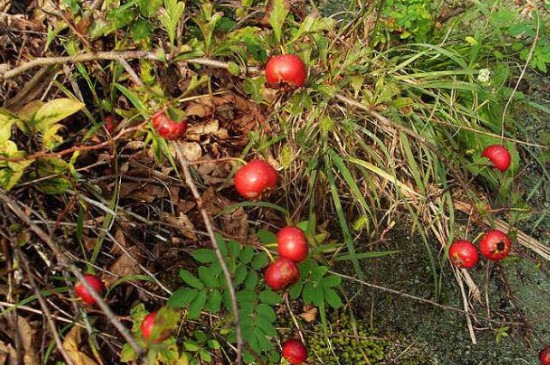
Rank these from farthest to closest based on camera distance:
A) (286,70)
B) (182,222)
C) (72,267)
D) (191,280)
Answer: (182,222), (286,70), (191,280), (72,267)

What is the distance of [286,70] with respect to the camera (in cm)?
200

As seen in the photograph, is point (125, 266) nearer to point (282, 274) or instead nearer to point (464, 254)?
point (282, 274)

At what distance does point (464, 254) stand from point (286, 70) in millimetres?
1020

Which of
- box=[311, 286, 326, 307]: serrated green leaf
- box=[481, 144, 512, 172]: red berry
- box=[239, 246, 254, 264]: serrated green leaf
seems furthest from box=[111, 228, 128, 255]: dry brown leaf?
box=[481, 144, 512, 172]: red berry

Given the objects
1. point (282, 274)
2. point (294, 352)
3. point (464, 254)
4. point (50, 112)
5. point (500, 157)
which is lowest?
point (294, 352)

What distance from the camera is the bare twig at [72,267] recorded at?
1.31 metres

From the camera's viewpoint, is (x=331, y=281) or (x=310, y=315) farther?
(x=310, y=315)

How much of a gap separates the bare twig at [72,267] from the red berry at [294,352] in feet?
2.30

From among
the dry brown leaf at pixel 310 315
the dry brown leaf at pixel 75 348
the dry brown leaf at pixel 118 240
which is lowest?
the dry brown leaf at pixel 310 315

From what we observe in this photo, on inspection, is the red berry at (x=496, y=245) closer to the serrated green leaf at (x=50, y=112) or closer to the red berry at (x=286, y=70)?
the red berry at (x=286, y=70)

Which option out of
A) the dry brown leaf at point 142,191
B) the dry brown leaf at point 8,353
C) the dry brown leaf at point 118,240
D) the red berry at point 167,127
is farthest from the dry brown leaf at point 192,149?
Answer: the dry brown leaf at point 8,353

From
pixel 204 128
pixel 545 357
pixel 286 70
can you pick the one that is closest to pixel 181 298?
pixel 286 70

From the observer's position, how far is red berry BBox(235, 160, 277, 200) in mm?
1877

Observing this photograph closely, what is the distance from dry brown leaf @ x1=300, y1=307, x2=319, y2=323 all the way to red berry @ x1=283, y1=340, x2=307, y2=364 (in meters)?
0.24
